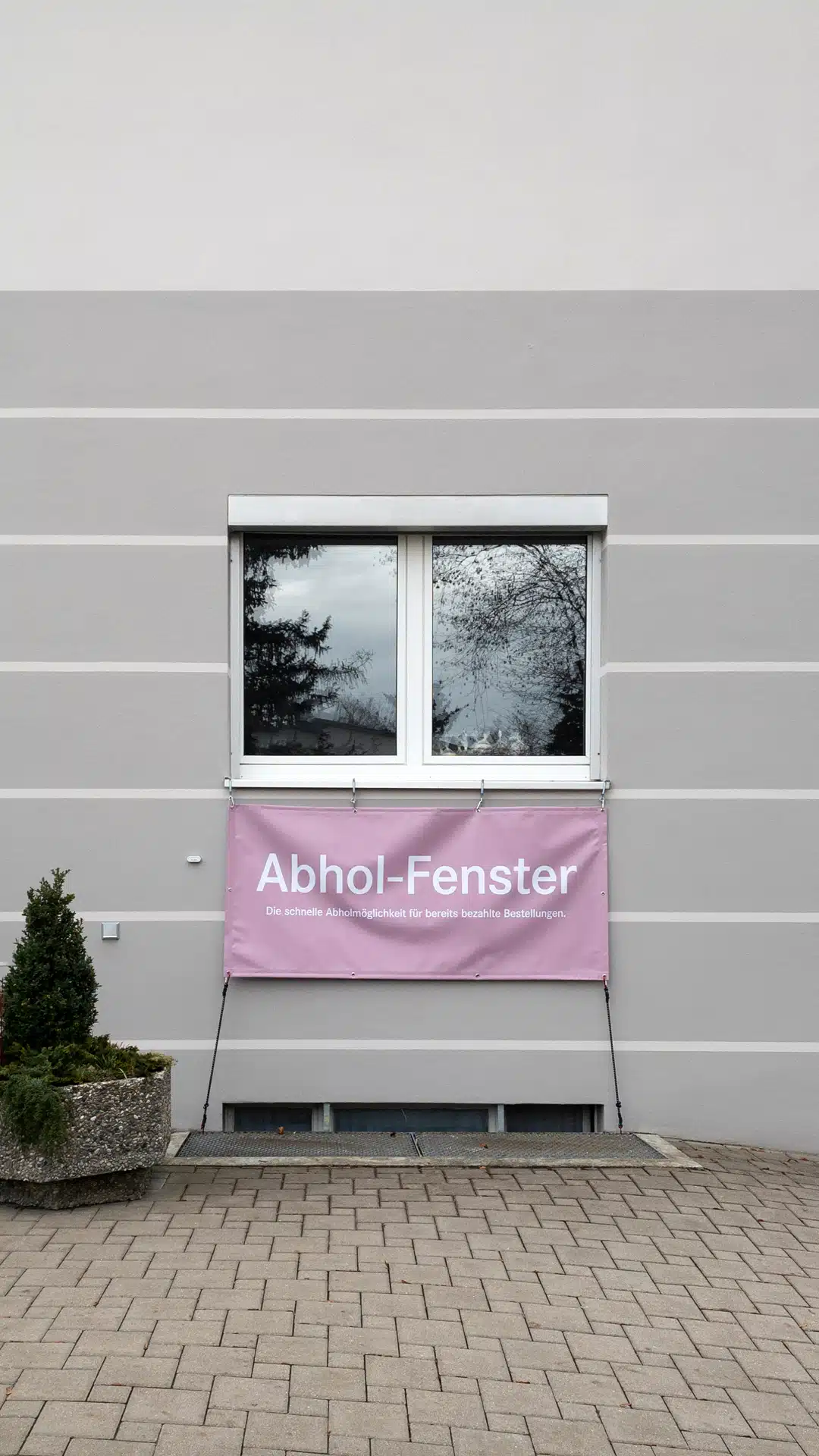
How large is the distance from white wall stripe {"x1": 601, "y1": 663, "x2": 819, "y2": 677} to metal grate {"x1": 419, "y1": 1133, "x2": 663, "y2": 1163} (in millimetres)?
2403

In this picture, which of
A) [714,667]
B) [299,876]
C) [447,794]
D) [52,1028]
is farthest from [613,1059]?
[52,1028]

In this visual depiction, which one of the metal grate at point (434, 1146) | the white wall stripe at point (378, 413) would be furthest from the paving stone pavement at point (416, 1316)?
the white wall stripe at point (378, 413)

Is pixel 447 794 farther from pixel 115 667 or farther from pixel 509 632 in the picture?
pixel 115 667

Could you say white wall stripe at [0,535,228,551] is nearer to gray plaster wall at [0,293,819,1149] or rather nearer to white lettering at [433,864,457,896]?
gray plaster wall at [0,293,819,1149]

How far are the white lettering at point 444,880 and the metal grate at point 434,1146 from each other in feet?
4.13

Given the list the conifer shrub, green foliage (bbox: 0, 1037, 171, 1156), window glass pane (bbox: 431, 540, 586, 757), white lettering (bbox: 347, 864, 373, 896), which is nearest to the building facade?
window glass pane (bbox: 431, 540, 586, 757)

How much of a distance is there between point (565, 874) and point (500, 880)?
34cm

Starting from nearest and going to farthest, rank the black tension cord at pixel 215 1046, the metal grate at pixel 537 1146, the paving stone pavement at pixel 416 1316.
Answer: the paving stone pavement at pixel 416 1316 < the metal grate at pixel 537 1146 < the black tension cord at pixel 215 1046

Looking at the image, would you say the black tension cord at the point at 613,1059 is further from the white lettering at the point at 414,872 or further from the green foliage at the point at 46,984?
the green foliage at the point at 46,984

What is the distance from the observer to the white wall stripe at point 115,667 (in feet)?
22.5

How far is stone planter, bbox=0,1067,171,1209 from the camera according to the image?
17.4 ft

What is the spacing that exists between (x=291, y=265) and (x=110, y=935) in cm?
365

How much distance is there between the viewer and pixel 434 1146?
6.55 meters

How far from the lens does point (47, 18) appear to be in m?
6.94
